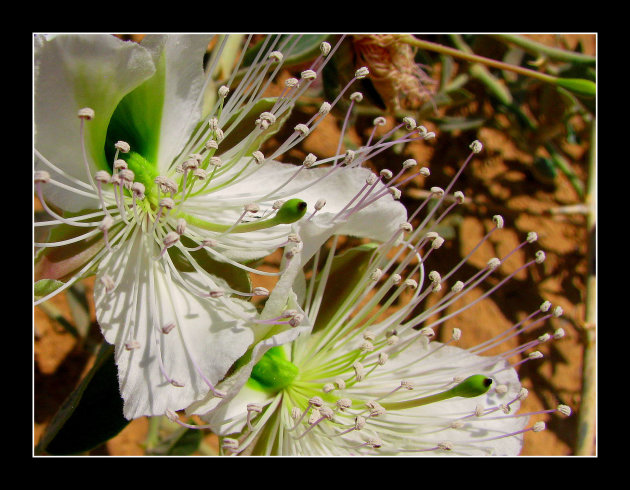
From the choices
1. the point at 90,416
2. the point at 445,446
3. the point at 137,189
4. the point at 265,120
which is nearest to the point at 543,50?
the point at 265,120

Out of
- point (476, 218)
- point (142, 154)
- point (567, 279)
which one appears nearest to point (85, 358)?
point (142, 154)

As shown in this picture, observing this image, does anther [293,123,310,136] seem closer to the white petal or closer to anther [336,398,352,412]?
the white petal

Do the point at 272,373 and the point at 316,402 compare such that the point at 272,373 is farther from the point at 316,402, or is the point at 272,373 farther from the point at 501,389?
the point at 501,389

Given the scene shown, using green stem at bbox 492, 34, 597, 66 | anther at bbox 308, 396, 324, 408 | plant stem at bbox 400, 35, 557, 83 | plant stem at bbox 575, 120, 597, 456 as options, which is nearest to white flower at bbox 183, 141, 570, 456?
anther at bbox 308, 396, 324, 408

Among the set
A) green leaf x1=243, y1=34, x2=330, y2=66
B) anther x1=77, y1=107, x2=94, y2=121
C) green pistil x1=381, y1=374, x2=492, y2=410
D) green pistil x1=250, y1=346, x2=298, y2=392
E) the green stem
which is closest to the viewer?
anther x1=77, y1=107, x2=94, y2=121

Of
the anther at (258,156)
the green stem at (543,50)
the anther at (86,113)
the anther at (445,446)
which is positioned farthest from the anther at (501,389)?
the green stem at (543,50)

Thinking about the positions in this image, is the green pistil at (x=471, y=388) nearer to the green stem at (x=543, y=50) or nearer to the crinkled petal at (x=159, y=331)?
the crinkled petal at (x=159, y=331)
